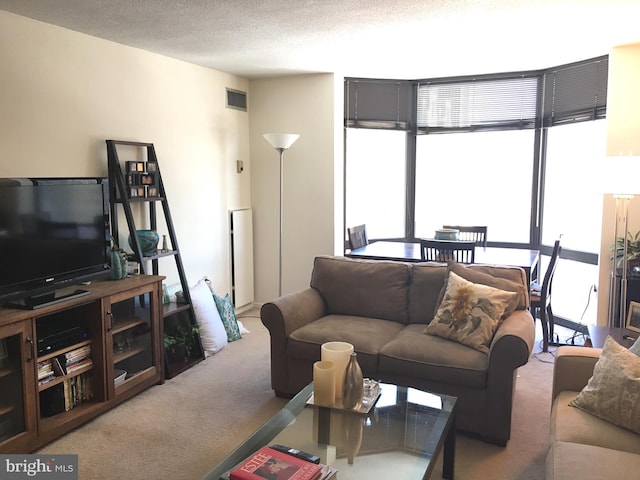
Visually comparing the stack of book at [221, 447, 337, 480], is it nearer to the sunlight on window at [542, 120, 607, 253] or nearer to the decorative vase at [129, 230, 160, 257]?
the decorative vase at [129, 230, 160, 257]

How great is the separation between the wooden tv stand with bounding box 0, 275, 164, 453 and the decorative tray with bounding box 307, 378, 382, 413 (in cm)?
142

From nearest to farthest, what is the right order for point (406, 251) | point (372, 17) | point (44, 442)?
point (44, 442) → point (372, 17) → point (406, 251)

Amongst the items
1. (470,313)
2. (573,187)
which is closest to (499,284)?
(470,313)

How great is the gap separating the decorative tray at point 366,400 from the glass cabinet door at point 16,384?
1.43m

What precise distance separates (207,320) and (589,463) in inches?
117

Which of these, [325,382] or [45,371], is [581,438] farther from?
[45,371]

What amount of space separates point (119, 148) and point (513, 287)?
114 inches

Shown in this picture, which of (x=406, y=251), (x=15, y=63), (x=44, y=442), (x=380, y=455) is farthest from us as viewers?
(x=406, y=251)

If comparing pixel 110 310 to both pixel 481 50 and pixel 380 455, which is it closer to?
pixel 380 455

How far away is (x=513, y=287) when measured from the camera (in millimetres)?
3215

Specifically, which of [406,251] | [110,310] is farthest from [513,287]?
[110,310]

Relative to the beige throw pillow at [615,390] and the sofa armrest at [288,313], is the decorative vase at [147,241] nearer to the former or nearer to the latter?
the sofa armrest at [288,313]

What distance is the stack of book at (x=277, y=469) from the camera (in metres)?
1.76
